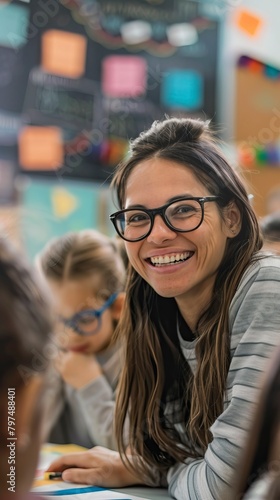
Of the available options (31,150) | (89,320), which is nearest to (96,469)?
(89,320)

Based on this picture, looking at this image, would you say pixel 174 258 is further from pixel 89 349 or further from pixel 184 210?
pixel 89 349

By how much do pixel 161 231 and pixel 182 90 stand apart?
3.15ft

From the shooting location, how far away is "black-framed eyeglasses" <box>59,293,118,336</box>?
2.27 feet

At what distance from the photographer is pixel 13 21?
2.24 feet

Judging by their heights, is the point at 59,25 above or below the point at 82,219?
above

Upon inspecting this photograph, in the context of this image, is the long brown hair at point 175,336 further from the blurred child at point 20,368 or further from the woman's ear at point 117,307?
the blurred child at point 20,368

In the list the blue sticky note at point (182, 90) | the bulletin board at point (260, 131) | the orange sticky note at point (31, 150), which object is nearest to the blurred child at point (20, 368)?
the bulletin board at point (260, 131)

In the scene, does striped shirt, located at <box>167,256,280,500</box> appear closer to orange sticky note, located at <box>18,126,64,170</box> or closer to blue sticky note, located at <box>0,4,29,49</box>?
blue sticky note, located at <box>0,4,29,49</box>

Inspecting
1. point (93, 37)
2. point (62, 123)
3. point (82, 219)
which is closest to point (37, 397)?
point (82, 219)

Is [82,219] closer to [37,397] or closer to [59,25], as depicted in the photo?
[59,25]

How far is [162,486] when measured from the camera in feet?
2.20

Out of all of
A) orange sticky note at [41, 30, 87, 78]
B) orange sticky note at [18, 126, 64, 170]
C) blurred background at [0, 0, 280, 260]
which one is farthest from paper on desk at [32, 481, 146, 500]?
orange sticky note at [18, 126, 64, 170]

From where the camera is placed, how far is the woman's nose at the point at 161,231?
0.56m

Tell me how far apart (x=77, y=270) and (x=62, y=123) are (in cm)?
86
